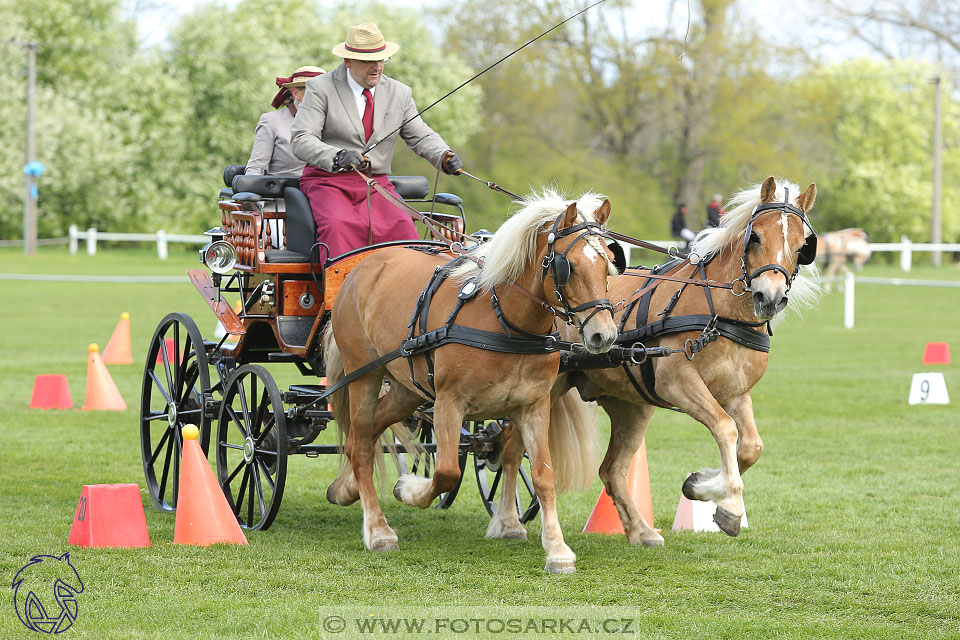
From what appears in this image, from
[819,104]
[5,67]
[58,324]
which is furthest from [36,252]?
[819,104]

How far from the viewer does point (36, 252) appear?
112ft

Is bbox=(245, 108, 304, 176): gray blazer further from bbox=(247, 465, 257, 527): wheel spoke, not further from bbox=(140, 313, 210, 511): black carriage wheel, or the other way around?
bbox=(247, 465, 257, 527): wheel spoke

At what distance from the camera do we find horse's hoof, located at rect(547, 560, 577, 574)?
17.7ft

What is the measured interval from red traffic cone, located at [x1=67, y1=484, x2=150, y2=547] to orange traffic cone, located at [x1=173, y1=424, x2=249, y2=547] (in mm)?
193

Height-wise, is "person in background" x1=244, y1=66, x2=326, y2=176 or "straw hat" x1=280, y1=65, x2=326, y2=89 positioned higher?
"straw hat" x1=280, y1=65, x2=326, y2=89

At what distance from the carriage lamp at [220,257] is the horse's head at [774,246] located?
114 inches

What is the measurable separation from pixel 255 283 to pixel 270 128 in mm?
1480

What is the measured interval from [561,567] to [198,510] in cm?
184

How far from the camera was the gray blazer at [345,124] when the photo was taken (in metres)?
6.65

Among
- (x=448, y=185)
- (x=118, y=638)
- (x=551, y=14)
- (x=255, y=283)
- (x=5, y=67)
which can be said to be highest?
(x=551, y=14)

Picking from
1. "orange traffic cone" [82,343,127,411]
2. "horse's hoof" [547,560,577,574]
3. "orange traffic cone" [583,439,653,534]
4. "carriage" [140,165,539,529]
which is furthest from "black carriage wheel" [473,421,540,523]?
"orange traffic cone" [82,343,127,411]

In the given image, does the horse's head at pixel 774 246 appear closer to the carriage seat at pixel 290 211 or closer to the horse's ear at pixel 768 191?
the horse's ear at pixel 768 191

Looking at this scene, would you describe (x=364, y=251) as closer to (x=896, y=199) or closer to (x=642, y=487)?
(x=642, y=487)

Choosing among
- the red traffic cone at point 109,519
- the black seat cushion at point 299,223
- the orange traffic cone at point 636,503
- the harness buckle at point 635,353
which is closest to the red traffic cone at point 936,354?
the orange traffic cone at point 636,503
